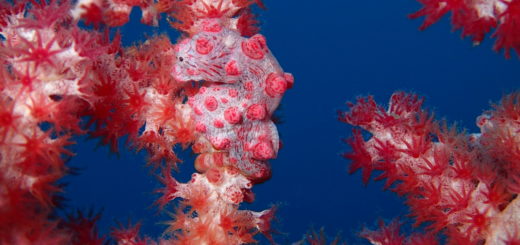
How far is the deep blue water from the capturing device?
24656 mm

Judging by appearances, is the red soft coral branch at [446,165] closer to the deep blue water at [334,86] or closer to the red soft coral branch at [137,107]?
the red soft coral branch at [137,107]

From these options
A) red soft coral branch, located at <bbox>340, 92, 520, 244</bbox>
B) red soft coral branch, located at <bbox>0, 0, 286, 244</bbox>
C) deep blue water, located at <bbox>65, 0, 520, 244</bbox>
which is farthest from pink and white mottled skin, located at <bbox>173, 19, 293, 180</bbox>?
deep blue water, located at <bbox>65, 0, 520, 244</bbox>

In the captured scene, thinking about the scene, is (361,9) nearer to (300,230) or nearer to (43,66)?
(300,230)

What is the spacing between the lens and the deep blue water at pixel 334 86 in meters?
24.7

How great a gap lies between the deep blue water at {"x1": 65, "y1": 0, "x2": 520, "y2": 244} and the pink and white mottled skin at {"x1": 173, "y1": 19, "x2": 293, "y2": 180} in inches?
809

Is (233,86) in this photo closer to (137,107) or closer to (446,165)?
(137,107)

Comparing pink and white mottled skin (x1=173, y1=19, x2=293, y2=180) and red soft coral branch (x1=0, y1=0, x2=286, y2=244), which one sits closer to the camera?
red soft coral branch (x1=0, y1=0, x2=286, y2=244)

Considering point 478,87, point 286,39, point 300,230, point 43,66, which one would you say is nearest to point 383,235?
point 43,66

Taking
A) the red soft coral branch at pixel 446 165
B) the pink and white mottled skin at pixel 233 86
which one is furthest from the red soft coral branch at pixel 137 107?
the red soft coral branch at pixel 446 165

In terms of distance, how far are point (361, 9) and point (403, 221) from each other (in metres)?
40.9

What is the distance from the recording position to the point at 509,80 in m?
37.8

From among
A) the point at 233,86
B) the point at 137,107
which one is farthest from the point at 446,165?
the point at 137,107

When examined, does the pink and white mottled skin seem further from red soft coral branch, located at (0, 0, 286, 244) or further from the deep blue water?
the deep blue water

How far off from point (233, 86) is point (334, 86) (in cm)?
3280
